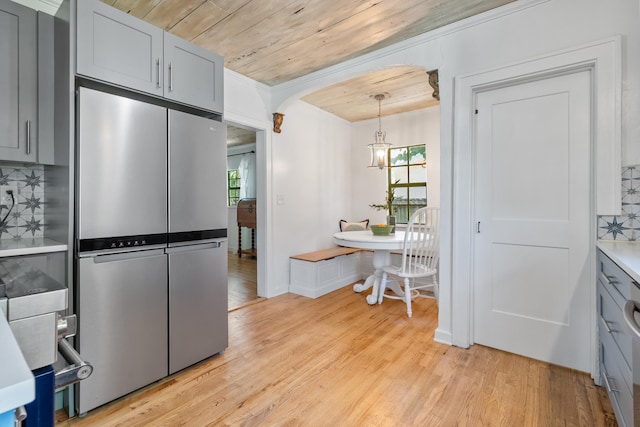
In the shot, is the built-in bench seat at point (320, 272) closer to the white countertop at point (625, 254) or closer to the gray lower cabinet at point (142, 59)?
the gray lower cabinet at point (142, 59)

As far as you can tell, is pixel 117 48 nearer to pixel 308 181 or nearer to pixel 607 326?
pixel 308 181

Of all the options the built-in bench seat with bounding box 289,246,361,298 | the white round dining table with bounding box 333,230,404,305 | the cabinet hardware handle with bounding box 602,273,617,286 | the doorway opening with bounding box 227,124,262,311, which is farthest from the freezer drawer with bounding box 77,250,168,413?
the doorway opening with bounding box 227,124,262,311

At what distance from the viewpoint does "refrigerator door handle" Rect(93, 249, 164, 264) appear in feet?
5.54

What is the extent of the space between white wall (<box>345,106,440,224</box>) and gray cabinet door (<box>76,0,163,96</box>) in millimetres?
3446

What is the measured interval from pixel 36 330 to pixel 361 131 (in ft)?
15.8

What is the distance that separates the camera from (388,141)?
188 inches

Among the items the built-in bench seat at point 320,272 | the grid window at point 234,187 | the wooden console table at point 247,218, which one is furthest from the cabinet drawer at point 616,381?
the grid window at point 234,187

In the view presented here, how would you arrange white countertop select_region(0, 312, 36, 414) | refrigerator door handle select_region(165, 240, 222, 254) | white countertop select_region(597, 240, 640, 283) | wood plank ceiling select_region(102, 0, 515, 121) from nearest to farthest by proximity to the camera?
white countertop select_region(0, 312, 36, 414) → white countertop select_region(597, 240, 640, 283) → refrigerator door handle select_region(165, 240, 222, 254) → wood plank ceiling select_region(102, 0, 515, 121)

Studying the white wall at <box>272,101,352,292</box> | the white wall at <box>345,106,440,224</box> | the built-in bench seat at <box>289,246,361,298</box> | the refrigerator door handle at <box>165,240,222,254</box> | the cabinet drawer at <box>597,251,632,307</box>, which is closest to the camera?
the cabinet drawer at <box>597,251,632,307</box>

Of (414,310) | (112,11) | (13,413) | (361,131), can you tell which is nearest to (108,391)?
(13,413)

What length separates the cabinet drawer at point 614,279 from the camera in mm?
1314

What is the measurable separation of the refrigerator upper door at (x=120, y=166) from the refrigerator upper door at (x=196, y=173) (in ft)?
0.21

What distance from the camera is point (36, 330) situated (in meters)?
0.72

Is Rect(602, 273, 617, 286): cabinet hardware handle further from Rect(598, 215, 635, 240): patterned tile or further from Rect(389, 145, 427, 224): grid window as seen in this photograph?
Rect(389, 145, 427, 224): grid window
